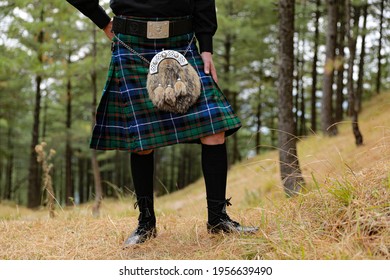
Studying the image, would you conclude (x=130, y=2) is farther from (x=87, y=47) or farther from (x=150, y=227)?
(x=87, y=47)

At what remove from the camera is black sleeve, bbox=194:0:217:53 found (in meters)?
2.83

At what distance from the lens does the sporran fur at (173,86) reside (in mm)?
2578

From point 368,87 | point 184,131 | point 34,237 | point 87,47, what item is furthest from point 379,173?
point 368,87

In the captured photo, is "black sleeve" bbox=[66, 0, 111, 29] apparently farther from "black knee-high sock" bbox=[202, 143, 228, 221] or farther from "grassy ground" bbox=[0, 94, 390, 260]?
"grassy ground" bbox=[0, 94, 390, 260]

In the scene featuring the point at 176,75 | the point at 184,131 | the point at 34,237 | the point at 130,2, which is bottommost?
the point at 34,237

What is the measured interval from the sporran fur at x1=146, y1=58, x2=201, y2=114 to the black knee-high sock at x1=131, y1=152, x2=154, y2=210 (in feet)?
1.53

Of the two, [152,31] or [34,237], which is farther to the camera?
[34,237]

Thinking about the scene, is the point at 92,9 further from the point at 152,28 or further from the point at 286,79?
the point at 286,79

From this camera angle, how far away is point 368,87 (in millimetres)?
21094

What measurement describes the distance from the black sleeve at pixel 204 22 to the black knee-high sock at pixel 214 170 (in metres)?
0.70

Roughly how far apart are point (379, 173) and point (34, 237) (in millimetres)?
2557

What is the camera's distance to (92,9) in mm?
2896

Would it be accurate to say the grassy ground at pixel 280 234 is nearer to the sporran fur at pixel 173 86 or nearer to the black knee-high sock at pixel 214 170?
the black knee-high sock at pixel 214 170

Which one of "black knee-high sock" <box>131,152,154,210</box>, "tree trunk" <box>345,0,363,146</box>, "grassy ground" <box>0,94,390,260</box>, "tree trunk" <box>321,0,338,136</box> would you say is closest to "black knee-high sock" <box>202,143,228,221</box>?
"grassy ground" <box>0,94,390,260</box>
